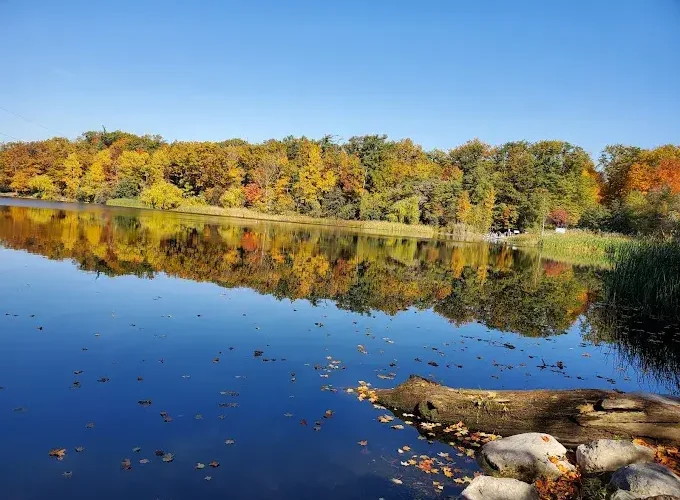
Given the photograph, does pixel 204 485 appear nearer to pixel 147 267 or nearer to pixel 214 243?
pixel 147 267

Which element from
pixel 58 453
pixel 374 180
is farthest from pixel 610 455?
pixel 374 180

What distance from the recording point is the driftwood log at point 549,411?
623cm

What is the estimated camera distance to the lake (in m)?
5.35

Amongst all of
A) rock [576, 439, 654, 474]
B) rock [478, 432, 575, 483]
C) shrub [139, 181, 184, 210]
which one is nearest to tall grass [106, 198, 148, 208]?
shrub [139, 181, 184, 210]

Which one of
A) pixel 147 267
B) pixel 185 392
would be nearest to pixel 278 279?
pixel 147 267

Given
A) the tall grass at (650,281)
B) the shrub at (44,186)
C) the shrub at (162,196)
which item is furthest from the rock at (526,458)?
the shrub at (44,186)

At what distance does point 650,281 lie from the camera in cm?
1697

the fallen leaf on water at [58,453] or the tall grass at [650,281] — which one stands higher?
the tall grass at [650,281]

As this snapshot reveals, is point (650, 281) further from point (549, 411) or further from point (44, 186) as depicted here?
point (44, 186)

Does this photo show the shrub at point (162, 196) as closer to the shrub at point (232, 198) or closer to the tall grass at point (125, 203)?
the tall grass at point (125, 203)

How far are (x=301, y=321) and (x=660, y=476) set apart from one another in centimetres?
912

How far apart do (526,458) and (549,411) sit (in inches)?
60.4

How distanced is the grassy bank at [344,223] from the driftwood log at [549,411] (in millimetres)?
49341

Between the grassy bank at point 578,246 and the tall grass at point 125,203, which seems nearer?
the grassy bank at point 578,246
